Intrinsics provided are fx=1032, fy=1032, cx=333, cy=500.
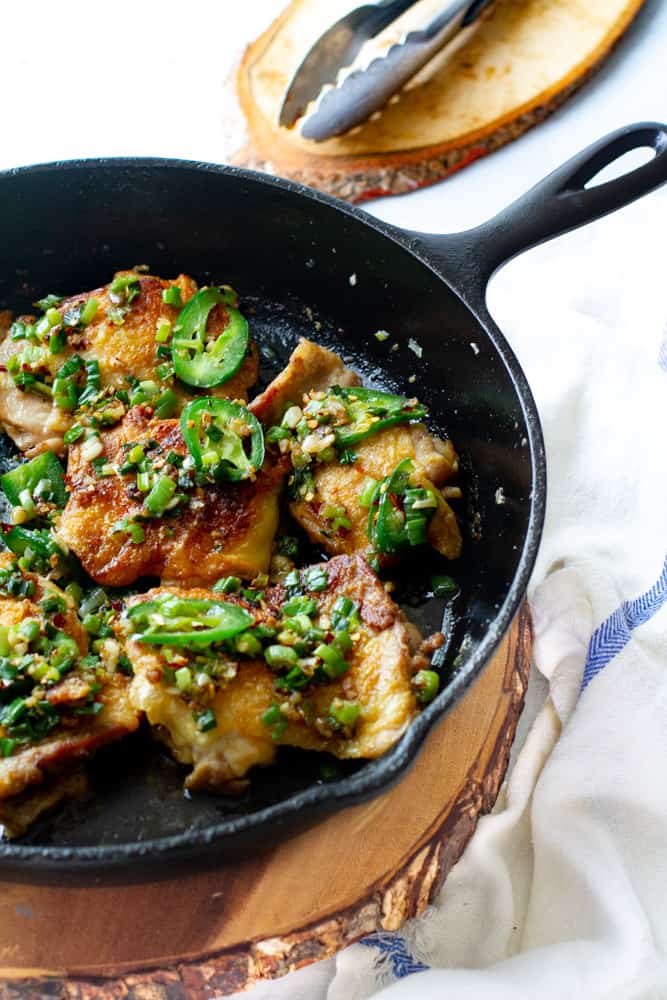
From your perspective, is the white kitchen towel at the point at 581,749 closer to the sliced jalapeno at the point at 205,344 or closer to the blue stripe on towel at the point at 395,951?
the blue stripe on towel at the point at 395,951

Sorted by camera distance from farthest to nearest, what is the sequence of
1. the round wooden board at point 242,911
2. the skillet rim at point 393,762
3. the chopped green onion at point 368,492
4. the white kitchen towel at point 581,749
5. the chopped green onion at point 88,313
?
the chopped green onion at point 88,313
the chopped green onion at point 368,492
the white kitchen towel at point 581,749
the round wooden board at point 242,911
the skillet rim at point 393,762

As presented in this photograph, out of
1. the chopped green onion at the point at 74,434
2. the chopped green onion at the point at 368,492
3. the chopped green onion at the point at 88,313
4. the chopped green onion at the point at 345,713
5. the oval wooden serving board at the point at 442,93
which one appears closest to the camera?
the chopped green onion at the point at 345,713

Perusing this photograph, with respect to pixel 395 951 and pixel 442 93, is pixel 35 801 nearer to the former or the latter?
pixel 395 951

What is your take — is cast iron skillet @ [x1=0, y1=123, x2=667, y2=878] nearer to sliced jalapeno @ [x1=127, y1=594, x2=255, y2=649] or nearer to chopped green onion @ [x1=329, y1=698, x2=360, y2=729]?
chopped green onion @ [x1=329, y1=698, x2=360, y2=729]

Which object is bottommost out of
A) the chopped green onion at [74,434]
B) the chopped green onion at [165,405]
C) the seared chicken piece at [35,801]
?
the seared chicken piece at [35,801]

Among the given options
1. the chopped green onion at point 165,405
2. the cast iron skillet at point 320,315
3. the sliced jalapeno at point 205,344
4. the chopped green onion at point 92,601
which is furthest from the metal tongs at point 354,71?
the chopped green onion at point 92,601

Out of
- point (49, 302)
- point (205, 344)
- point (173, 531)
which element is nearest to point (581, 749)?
point (173, 531)
